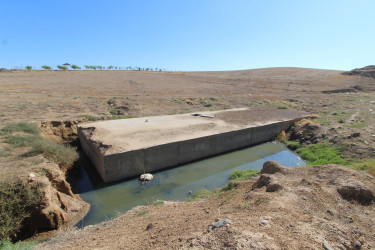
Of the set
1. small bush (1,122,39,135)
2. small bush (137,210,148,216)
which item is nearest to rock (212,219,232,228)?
small bush (137,210,148,216)

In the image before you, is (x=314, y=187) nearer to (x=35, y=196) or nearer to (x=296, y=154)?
(x=35, y=196)

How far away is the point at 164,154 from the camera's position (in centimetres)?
970

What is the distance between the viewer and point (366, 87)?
125 feet

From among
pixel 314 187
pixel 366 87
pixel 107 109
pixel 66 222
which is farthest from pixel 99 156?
pixel 366 87

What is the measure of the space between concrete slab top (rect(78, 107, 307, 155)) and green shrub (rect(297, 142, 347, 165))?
3.21 m

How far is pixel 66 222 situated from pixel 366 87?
47.4m

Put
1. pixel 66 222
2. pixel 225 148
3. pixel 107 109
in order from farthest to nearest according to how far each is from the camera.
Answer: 1. pixel 107 109
2. pixel 225 148
3. pixel 66 222

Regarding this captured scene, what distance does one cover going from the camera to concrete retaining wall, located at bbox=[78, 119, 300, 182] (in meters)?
8.53

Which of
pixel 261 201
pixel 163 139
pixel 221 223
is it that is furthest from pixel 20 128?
pixel 261 201

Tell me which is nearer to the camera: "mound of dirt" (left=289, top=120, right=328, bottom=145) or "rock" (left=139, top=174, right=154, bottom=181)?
"rock" (left=139, top=174, right=154, bottom=181)

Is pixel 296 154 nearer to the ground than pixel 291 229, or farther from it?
nearer to the ground

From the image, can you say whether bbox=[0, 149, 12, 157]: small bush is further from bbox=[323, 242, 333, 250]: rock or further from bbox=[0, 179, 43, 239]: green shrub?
bbox=[323, 242, 333, 250]: rock

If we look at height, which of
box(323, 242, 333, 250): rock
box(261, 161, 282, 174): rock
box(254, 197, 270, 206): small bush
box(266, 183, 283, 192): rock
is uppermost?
box(323, 242, 333, 250): rock

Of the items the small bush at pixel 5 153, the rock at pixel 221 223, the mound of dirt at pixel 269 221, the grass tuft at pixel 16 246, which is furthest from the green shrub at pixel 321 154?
the small bush at pixel 5 153
